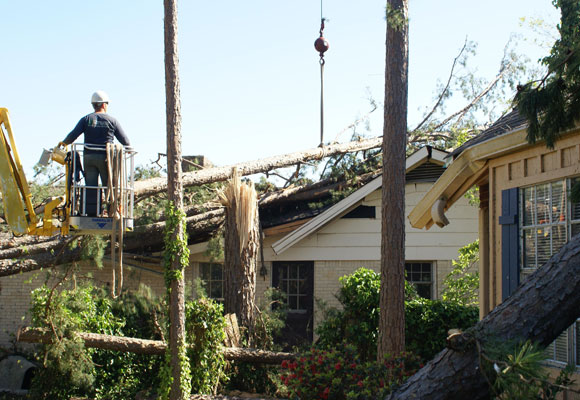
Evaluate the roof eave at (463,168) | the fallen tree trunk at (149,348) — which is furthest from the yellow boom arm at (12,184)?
the roof eave at (463,168)

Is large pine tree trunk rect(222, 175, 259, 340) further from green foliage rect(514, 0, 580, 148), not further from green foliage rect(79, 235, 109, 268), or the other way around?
green foliage rect(514, 0, 580, 148)

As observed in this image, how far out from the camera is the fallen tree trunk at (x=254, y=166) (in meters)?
13.5

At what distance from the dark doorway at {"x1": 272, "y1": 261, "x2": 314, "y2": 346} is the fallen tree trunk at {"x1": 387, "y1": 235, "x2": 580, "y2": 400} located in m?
10.3

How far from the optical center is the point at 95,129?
8.88 meters

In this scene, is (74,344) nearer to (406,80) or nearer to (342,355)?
(342,355)

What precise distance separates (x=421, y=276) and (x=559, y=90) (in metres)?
10.2

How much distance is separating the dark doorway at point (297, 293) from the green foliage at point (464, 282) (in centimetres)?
312

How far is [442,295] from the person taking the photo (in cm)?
1506

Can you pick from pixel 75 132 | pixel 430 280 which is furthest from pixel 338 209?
pixel 75 132

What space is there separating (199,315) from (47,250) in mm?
3770

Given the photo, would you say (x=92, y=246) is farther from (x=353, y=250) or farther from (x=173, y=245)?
(x=353, y=250)

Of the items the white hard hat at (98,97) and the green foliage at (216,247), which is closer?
the white hard hat at (98,97)

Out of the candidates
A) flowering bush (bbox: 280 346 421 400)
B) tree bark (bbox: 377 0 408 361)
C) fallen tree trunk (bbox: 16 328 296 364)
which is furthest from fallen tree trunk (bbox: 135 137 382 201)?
flowering bush (bbox: 280 346 421 400)

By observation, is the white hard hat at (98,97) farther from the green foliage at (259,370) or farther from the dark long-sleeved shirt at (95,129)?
the green foliage at (259,370)
